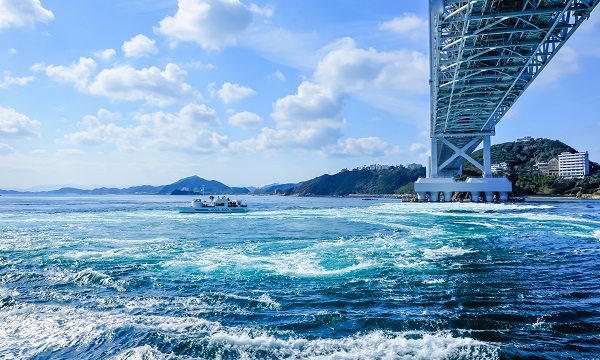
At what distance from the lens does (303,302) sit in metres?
7.45

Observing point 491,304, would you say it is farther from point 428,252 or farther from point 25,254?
point 25,254

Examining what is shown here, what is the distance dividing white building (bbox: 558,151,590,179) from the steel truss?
262 ft

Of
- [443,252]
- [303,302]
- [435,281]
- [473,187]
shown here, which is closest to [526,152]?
[473,187]

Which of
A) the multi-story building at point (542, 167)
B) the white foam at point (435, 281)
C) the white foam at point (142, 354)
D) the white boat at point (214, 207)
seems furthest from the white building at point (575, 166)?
the white foam at point (142, 354)

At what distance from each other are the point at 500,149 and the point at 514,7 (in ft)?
437

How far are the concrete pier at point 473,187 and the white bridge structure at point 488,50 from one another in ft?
0.38

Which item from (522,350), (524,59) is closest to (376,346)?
(522,350)

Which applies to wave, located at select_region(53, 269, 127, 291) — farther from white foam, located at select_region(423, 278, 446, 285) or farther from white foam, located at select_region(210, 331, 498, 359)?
white foam, located at select_region(423, 278, 446, 285)

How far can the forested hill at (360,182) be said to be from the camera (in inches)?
5374

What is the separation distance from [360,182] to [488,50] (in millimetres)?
131835

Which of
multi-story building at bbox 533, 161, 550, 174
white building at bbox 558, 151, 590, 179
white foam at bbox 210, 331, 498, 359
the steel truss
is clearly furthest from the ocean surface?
multi-story building at bbox 533, 161, 550, 174

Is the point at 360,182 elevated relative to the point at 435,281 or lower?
elevated

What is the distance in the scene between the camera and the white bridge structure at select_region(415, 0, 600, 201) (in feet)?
59.0

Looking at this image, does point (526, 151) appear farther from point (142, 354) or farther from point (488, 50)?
point (142, 354)
